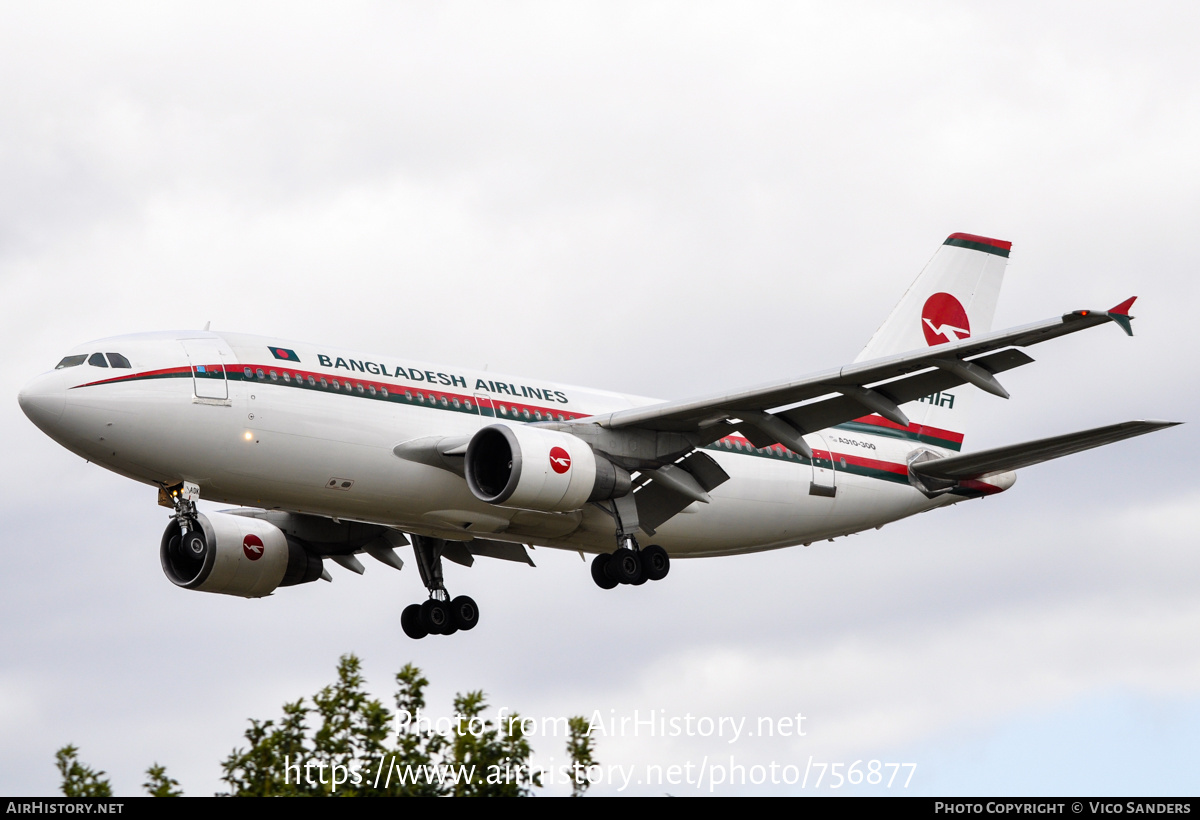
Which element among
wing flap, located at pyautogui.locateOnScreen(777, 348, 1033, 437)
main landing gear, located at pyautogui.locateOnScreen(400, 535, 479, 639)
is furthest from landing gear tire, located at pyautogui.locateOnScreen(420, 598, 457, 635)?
wing flap, located at pyautogui.locateOnScreen(777, 348, 1033, 437)

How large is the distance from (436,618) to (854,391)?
1194cm

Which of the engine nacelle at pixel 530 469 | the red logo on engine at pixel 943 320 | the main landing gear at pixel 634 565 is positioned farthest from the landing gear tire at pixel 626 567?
the red logo on engine at pixel 943 320

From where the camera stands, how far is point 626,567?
100ft

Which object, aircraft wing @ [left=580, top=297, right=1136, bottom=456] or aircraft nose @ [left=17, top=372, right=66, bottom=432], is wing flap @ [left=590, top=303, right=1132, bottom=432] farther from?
aircraft nose @ [left=17, top=372, right=66, bottom=432]

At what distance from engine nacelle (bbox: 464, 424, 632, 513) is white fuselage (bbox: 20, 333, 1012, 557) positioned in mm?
835

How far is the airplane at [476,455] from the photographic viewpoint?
27.0 m

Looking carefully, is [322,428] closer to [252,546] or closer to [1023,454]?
[252,546]

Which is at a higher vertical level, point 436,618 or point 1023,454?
point 1023,454

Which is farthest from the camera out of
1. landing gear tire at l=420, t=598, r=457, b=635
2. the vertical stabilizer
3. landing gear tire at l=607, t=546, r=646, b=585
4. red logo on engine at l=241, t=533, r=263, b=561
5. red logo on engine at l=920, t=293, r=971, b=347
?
red logo on engine at l=920, t=293, r=971, b=347

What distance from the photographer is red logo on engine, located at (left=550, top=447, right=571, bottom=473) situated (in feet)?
94.0

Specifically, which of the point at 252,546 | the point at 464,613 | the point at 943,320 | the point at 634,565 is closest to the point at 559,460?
the point at 634,565

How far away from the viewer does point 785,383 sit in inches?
1117

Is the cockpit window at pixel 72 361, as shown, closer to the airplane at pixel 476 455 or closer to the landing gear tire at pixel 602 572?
the airplane at pixel 476 455
